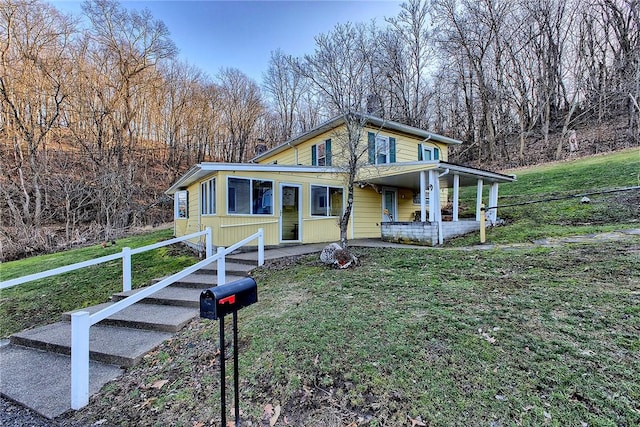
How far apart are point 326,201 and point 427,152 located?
6.43m

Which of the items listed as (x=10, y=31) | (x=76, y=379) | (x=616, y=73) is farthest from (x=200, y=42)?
(x=616, y=73)

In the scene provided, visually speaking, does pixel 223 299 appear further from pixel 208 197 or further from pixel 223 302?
pixel 208 197

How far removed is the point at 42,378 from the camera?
10.5 ft

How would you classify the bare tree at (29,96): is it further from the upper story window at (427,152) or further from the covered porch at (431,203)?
the upper story window at (427,152)

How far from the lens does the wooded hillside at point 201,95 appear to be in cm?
1538

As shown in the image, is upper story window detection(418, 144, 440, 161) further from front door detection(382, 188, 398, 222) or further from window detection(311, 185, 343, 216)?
window detection(311, 185, 343, 216)

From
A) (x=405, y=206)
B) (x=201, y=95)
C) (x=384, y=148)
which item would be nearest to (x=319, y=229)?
(x=384, y=148)

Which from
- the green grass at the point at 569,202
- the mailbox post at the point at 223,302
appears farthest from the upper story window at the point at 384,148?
the mailbox post at the point at 223,302

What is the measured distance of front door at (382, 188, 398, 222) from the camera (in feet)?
40.2

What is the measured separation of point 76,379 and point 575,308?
5.41 meters

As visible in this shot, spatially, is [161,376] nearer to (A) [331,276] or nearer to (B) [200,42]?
(A) [331,276]

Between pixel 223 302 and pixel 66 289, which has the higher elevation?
pixel 223 302

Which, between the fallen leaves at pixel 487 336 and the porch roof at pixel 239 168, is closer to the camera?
the fallen leaves at pixel 487 336

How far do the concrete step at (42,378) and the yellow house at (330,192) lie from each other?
509 cm
